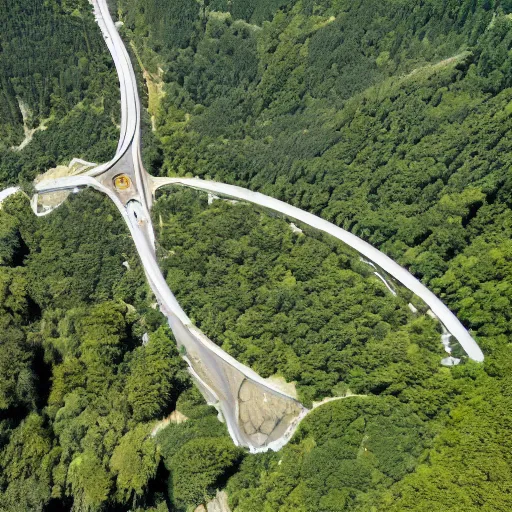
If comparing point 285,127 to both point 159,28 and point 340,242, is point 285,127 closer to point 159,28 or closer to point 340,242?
point 340,242

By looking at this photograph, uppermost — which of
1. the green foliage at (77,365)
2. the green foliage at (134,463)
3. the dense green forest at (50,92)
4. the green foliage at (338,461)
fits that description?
the dense green forest at (50,92)

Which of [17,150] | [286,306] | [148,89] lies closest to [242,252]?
[286,306]

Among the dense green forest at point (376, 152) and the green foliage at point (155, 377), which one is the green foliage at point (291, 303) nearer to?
the dense green forest at point (376, 152)

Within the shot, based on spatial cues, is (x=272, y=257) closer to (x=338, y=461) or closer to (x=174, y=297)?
(x=174, y=297)

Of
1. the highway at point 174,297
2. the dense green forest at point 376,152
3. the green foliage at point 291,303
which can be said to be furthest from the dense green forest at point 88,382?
the green foliage at point 291,303

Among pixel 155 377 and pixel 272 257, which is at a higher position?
pixel 272 257

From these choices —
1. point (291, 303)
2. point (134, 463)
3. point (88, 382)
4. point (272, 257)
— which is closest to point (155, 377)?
point (88, 382)
